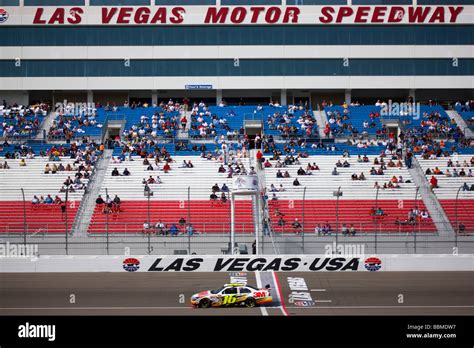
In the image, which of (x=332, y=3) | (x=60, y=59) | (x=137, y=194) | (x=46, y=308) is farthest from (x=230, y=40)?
(x=46, y=308)

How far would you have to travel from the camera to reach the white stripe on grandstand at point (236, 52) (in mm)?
54125

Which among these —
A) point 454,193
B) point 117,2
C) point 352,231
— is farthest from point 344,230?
point 117,2

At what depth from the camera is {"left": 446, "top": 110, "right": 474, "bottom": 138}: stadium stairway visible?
163ft

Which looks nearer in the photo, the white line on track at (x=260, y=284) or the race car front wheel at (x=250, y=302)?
the white line on track at (x=260, y=284)

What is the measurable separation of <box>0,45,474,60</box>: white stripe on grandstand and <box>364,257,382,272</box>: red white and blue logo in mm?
27853

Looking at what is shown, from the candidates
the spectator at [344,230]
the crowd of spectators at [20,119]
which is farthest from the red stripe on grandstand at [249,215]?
the crowd of spectators at [20,119]

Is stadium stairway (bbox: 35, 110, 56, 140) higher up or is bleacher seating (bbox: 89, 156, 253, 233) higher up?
stadium stairway (bbox: 35, 110, 56, 140)

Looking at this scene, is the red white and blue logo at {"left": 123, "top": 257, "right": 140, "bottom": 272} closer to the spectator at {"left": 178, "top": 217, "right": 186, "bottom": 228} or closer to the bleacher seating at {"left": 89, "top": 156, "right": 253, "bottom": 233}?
the bleacher seating at {"left": 89, "top": 156, "right": 253, "bottom": 233}

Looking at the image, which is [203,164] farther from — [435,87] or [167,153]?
[435,87]

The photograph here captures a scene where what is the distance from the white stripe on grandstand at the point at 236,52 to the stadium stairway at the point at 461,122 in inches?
181

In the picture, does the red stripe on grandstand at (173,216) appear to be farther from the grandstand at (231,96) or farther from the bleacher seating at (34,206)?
the grandstand at (231,96)

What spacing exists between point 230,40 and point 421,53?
1415cm

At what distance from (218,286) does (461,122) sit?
105 feet

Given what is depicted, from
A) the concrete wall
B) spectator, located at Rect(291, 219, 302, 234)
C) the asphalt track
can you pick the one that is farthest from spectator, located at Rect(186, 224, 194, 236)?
spectator, located at Rect(291, 219, 302, 234)
